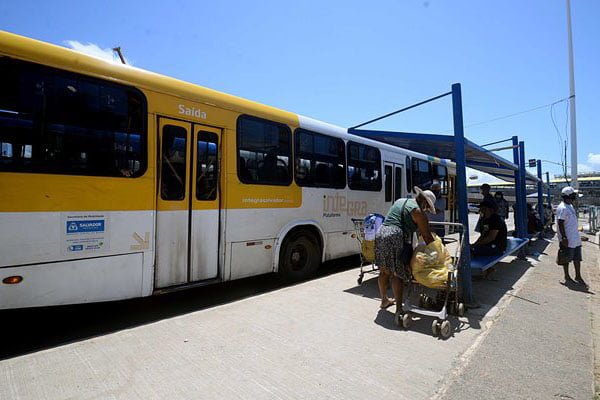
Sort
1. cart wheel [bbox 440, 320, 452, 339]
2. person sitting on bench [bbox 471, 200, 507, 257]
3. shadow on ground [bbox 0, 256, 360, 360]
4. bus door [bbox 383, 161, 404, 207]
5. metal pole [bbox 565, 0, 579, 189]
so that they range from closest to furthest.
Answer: shadow on ground [bbox 0, 256, 360, 360]
cart wheel [bbox 440, 320, 452, 339]
person sitting on bench [bbox 471, 200, 507, 257]
bus door [bbox 383, 161, 404, 207]
metal pole [bbox 565, 0, 579, 189]

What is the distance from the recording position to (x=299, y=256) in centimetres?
648

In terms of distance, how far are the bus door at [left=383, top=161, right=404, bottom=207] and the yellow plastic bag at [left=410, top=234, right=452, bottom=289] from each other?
445 cm

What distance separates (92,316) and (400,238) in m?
4.21

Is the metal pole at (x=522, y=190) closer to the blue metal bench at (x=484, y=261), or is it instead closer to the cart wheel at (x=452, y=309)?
the blue metal bench at (x=484, y=261)

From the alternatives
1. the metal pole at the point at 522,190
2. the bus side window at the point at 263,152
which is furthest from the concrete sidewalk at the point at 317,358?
the metal pole at the point at 522,190

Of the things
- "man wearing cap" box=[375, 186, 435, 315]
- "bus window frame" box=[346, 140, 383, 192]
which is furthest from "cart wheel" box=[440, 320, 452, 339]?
"bus window frame" box=[346, 140, 383, 192]

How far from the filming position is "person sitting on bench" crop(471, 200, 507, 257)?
653 centimetres

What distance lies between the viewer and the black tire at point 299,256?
6109 millimetres

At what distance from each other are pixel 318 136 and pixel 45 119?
441 centimetres

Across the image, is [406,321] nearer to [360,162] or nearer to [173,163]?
[173,163]

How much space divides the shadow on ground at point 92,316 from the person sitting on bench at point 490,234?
3.91 metres

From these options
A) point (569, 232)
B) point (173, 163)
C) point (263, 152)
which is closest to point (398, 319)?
point (263, 152)

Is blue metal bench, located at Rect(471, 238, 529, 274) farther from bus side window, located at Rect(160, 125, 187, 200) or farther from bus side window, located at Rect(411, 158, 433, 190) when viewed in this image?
bus side window, located at Rect(160, 125, 187, 200)

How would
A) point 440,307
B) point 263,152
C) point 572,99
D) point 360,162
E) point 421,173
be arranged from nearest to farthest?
1. point 440,307
2. point 263,152
3. point 360,162
4. point 421,173
5. point 572,99
